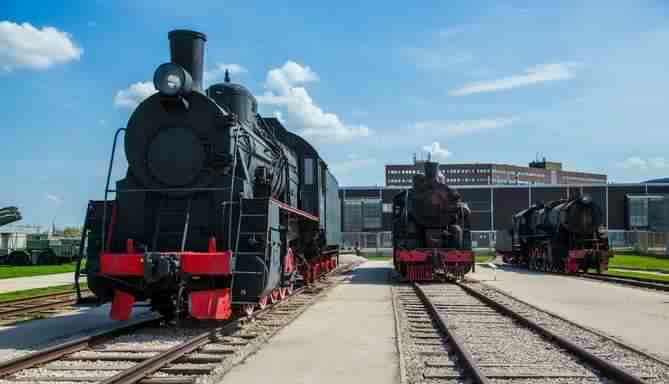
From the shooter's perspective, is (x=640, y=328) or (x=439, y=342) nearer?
(x=439, y=342)

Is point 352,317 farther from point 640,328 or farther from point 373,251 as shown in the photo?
point 373,251

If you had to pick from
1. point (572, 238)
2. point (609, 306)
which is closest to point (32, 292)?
point (609, 306)

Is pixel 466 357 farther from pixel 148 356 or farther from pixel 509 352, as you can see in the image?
pixel 148 356

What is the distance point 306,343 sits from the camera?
861 centimetres

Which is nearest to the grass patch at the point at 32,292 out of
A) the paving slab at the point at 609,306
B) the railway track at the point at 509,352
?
the railway track at the point at 509,352

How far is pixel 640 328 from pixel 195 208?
7.48 metres

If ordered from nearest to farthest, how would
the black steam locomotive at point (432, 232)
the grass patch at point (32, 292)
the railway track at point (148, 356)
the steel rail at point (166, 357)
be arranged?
1. the steel rail at point (166, 357)
2. the railway track at point (148, 356)
3. the grass patch at point (32, 292)
4. the black steam locomotive at point (432, 232)

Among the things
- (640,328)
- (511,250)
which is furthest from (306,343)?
(511,250)

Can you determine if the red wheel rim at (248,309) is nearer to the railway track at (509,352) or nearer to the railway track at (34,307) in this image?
the railway track at (509,352)

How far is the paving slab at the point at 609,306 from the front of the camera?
9.55 m

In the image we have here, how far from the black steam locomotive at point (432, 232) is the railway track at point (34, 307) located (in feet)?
32.3

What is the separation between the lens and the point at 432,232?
20047 mm

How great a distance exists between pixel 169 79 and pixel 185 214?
82.6 inches

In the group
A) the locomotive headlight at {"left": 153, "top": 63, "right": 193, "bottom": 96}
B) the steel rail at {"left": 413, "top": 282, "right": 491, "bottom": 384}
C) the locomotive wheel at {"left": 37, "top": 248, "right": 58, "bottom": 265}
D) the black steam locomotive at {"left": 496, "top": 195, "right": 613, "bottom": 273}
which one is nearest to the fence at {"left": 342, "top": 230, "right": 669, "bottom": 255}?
the locomotive wheel at {"left": 37, "top": 248, "right": 58, "bottom": 265}
